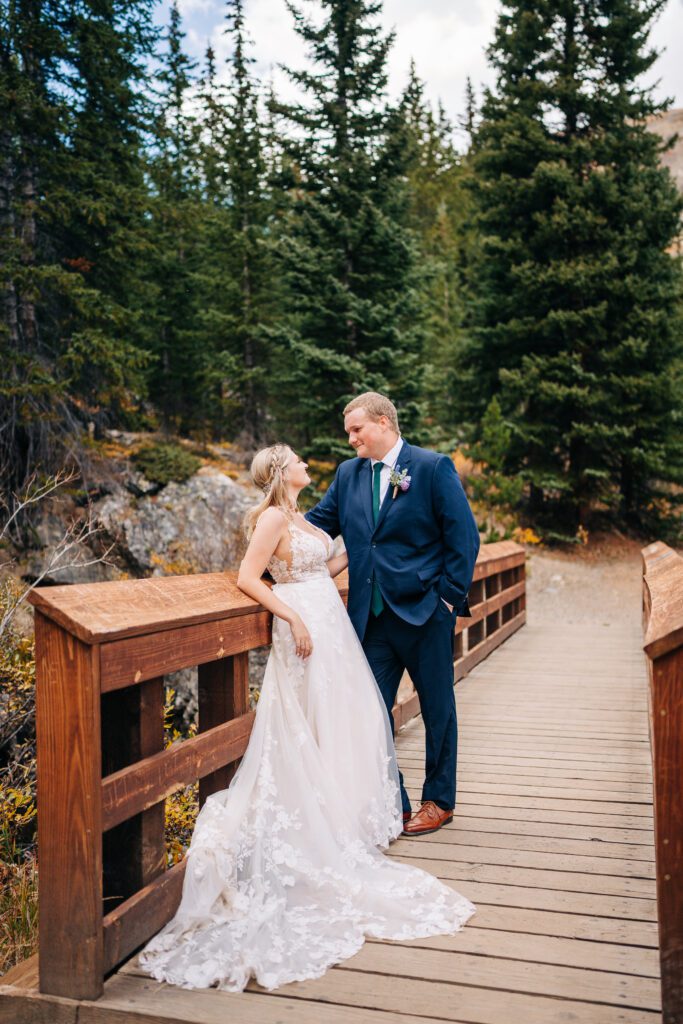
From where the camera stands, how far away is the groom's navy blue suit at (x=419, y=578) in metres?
3.62

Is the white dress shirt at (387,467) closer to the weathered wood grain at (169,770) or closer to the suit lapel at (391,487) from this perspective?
the suit lapel at (391,487)

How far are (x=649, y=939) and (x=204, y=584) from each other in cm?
197

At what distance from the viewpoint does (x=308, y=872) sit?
276 cm

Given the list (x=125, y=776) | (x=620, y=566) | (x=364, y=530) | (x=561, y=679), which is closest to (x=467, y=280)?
(x=620, y=566)

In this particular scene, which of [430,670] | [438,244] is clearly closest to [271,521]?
[430,670]

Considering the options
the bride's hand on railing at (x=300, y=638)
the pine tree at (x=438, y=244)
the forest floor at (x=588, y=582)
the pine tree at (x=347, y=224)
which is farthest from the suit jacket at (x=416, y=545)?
the pine tree at (x=438, y=244)

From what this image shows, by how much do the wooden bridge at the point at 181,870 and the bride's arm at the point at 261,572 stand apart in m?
0.08

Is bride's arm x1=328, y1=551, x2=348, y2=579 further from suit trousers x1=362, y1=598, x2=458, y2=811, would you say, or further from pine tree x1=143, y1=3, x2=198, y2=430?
pine tree x1=143, y1=3, x2=198, y2=430

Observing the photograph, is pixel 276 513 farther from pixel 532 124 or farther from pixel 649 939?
pixel 532 124

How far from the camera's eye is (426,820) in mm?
3689

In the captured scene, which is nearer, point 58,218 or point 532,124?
point 58,218

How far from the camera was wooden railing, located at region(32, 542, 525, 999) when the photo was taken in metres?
2.19

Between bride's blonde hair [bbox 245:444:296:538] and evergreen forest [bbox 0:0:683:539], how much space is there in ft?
32.2


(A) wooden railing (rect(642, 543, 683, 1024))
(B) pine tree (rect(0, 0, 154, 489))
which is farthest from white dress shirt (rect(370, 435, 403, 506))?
(B) pine tree (rect(0, 0, 154, 489))
